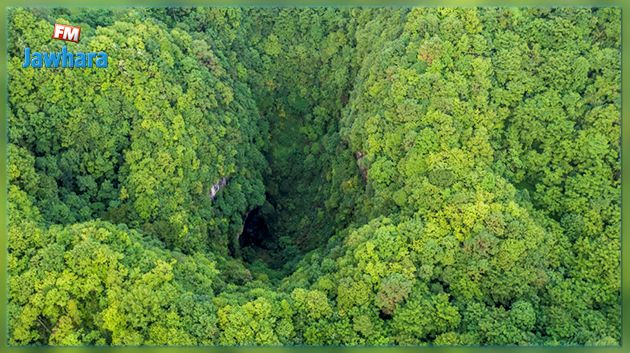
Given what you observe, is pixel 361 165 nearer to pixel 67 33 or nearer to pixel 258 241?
pixel 258 241

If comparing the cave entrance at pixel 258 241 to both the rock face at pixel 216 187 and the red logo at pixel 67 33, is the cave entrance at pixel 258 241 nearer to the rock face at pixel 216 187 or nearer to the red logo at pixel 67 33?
the rock face at pixel 216 187

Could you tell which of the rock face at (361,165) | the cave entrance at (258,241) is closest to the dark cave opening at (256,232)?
the cave entrance at (258,241)

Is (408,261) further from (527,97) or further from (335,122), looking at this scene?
(335,122)

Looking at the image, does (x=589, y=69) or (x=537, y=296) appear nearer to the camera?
(x=537, y=296)

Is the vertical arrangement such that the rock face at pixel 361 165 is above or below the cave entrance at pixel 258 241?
above

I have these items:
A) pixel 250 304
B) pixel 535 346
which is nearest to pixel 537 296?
pixel 535 346

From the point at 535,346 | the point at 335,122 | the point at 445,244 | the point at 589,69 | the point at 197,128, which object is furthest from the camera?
the point at 335,122
